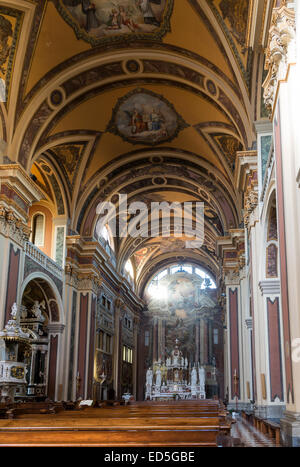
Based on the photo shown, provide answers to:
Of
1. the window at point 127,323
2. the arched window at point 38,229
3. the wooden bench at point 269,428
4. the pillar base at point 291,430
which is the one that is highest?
the arched window at point 38,229

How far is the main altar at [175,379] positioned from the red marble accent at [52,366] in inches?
493

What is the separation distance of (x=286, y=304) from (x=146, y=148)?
14500mm

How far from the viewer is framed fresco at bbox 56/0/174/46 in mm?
13164

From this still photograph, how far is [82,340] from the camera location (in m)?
20.0

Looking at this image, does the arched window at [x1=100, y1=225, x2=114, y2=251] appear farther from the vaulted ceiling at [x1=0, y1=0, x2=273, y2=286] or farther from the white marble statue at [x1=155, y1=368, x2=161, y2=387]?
the white marble statue at [x1=155, y1=368, x2=161, y2=387]

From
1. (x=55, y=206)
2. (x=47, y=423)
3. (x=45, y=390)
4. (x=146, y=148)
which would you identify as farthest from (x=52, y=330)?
(x=47, y=423)

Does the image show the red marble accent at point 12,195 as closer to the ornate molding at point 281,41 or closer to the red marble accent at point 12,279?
the red marble accent at point 12,279

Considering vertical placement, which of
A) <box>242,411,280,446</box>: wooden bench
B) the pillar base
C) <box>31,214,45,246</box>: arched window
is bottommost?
<box>242,411,280,446</box>: wooden bench

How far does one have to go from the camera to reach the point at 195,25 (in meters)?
13.2

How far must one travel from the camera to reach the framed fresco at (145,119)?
17.3 m

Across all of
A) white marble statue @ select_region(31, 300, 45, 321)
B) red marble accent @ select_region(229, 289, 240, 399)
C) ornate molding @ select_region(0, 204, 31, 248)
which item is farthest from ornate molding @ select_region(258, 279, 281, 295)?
white marble statue @ select_region(31, 300, 45, 321)

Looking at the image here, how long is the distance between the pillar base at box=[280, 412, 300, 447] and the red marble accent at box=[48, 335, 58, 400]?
12.8 metres

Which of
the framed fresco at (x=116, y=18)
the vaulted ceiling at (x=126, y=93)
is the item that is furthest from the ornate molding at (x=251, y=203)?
the framed fresco at (x=116, y=18)

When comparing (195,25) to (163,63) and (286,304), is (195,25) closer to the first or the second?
(163,63)
